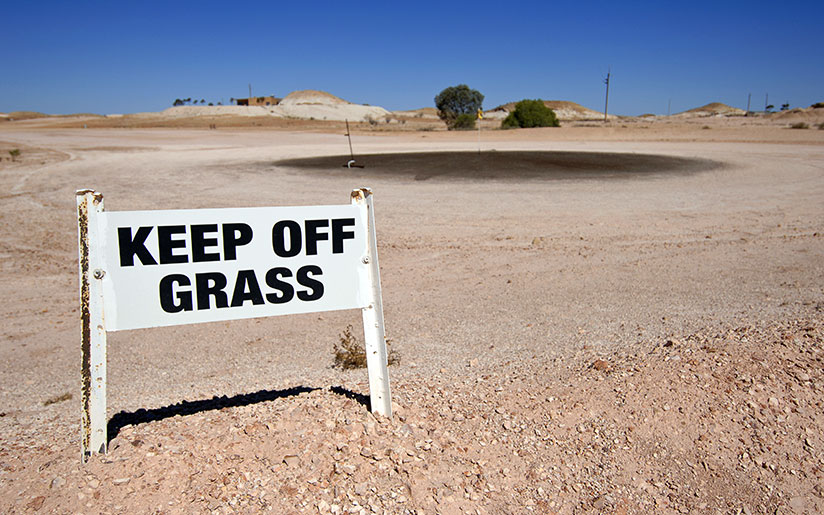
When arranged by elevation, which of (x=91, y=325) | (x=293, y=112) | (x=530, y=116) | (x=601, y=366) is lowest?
(x=601, y=366)

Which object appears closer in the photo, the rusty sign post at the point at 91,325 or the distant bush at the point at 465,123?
the rusty sign post at the point at 91,325

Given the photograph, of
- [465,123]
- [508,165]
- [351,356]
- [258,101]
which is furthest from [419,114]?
[351,356]

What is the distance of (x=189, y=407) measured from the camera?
441 cm

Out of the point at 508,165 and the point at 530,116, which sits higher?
the point at 530,116

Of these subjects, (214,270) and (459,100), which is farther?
(459,100)

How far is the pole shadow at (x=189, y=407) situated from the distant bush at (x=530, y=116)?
184 ft

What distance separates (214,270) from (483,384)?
87.3 inches

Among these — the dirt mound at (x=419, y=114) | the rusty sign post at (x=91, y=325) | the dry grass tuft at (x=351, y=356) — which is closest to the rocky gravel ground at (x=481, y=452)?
the rusty sign post at (x=91, y=325)

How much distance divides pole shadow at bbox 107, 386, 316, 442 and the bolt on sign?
2.08 feet

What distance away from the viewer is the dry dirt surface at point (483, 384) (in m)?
3.16

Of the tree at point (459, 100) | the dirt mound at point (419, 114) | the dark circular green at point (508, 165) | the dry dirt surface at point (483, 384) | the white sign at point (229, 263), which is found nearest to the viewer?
the dry dirt surface at point (483, 384)

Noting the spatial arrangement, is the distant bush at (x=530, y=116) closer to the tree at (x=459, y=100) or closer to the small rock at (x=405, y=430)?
the tree at (x=459, y=100)

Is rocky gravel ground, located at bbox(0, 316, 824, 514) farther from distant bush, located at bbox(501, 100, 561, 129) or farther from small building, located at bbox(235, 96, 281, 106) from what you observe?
small building, located at bbox(235, 96, 281, 106)

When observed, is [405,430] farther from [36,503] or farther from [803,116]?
[803,116]
